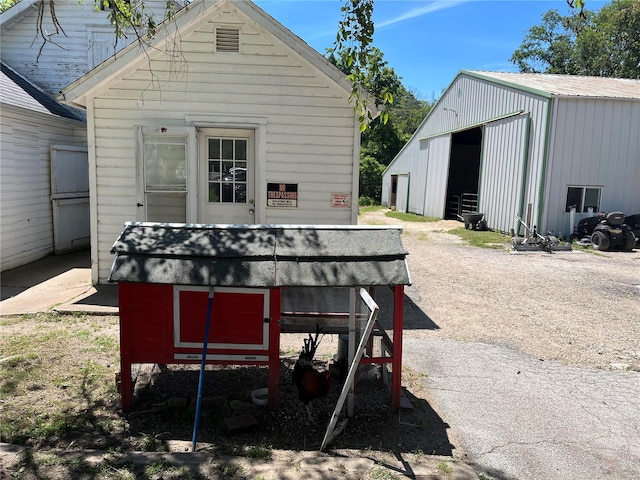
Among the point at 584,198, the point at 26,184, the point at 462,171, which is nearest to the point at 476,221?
the point at 584,198

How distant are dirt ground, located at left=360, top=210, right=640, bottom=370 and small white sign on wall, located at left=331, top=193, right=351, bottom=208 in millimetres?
1941

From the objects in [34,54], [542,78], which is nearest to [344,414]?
[34,54]

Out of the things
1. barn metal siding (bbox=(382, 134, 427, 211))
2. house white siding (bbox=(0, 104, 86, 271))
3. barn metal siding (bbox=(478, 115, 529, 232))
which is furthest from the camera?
barn metal siding (bbox=(382, 134, 427, 211))

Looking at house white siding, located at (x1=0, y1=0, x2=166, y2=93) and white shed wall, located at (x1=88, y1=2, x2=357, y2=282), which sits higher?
house white siding, located at (x1=0, y1=0, x2=166, y2=93)

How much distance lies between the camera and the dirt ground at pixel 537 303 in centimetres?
573

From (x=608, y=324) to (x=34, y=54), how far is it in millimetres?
14883

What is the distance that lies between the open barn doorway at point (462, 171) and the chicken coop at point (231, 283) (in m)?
19.7

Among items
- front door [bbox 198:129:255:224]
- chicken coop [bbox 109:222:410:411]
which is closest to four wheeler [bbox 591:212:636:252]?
front door [bbox 198:129:255:224]

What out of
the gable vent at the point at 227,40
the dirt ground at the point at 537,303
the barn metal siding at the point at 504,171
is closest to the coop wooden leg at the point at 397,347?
the dirt ground at the point at 537,303

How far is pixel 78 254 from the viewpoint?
35.7ft

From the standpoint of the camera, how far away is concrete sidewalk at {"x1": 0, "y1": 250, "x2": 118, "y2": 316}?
21.2 feet

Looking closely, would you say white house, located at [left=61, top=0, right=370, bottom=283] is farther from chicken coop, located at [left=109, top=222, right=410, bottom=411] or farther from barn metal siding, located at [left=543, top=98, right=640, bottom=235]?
barn metal siding, located at [left=543, top=98, right=640, bottom=235]

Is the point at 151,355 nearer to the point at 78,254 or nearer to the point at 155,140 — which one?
the point at 155,140

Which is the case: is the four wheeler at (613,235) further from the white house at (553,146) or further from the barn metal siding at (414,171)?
the barn metal siding at (414,171)
